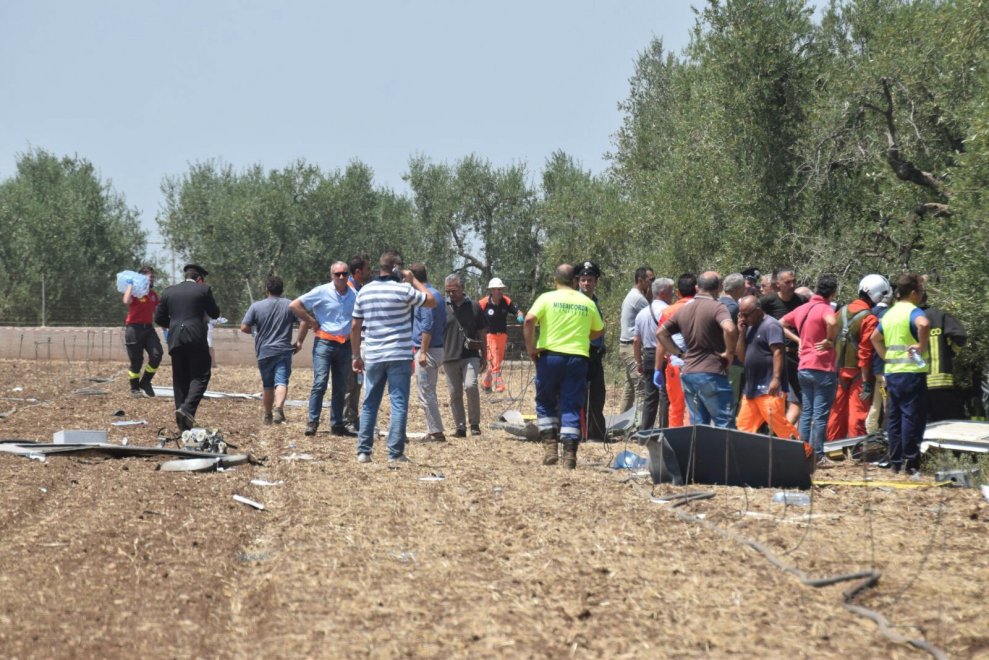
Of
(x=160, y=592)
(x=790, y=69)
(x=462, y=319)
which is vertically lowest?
(x=160, y=592)

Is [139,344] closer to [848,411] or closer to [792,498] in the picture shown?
[848,411]

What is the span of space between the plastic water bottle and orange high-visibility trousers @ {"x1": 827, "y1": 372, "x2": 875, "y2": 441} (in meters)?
4.34

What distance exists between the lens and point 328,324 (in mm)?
13086

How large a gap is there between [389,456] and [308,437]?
2398 mm

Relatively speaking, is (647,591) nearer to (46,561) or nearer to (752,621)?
(752,621)

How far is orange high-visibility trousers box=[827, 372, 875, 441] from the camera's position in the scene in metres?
12.8

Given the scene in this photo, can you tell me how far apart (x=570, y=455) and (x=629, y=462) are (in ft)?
1.85

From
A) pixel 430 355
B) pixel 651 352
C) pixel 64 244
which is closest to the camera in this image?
pixel 651 352

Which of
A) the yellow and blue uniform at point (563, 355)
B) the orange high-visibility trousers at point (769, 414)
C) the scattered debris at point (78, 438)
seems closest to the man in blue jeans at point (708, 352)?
the orange high-visibility trousers at point (769, 414)

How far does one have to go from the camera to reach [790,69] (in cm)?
2120

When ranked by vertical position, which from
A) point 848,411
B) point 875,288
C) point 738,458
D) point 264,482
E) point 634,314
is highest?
point 875,288

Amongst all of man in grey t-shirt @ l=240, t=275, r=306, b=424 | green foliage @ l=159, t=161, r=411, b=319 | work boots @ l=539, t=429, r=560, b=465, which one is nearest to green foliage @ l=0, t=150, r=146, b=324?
green foliage @ l=159, t=161, r=411, b=319

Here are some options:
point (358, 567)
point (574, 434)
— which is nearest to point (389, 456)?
point (574, 434)

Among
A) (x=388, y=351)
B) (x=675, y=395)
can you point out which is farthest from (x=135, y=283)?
(x=675, y=395)
